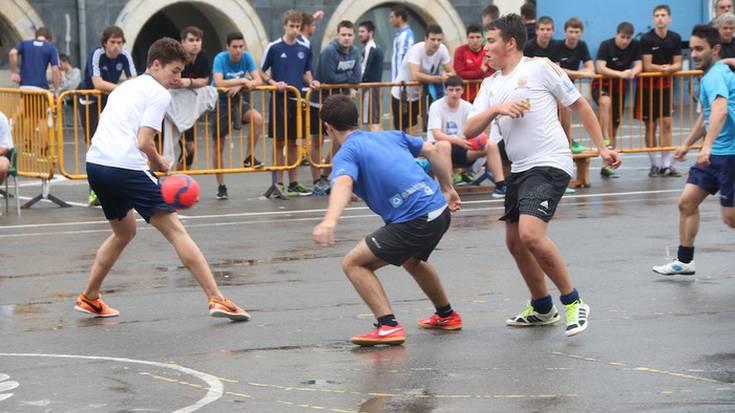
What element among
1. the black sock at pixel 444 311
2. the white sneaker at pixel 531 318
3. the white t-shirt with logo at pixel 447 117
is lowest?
the white sneaker at pixel 531 318

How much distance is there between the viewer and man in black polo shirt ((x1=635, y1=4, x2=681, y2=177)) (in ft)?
59.3

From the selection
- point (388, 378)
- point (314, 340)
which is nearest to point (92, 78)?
point (314, 340)

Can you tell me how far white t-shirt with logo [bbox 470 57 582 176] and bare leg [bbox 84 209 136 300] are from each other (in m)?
2.26

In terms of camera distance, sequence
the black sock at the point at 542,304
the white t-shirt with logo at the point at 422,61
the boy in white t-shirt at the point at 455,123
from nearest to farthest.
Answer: the black sock at the point at 542,304 → the boy in white t-shirt at the point at 455,123 → the white t-shirt with logo at the point at 422,61

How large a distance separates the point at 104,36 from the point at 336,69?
280 cm

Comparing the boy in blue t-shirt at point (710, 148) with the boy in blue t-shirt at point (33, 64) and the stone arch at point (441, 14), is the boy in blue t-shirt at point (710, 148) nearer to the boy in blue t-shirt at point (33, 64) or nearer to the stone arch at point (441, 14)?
the boy in blue t-shirt at point (33, 64)

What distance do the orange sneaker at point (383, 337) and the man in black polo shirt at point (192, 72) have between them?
25.4 ft

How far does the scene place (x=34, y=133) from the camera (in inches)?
620

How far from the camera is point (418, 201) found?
8.12m

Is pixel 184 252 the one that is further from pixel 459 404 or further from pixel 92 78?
pixel 92 78

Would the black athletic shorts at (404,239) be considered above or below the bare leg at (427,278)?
above

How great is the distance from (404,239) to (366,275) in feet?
0.94

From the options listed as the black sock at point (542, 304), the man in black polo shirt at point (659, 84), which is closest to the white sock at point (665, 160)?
the man in black polo shirt at point (659, 84)

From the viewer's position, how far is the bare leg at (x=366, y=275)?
26.5 ft
